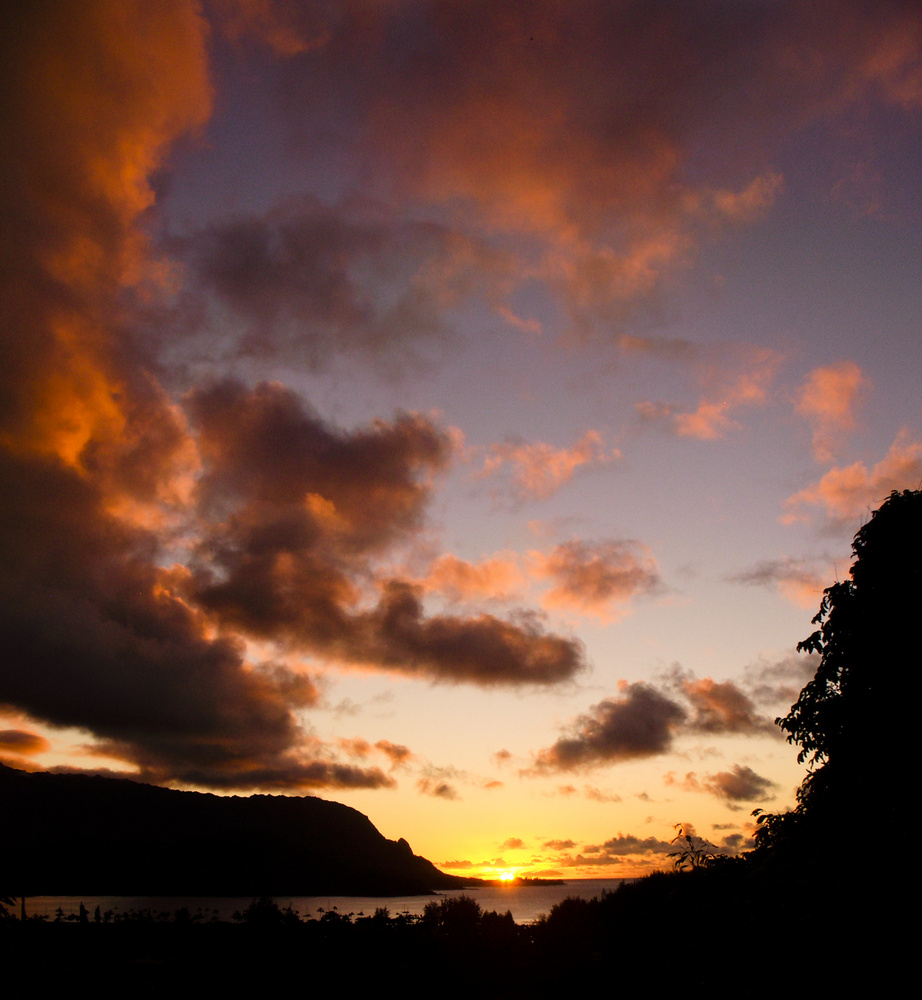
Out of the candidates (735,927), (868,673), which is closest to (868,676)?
(868,673)

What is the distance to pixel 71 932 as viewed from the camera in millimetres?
42094

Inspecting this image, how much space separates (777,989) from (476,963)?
95.7 ft

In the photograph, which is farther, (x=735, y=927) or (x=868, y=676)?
(x=868, y=676)

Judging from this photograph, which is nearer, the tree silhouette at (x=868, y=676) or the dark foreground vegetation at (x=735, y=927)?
the dark foreground vegetation at (x=735, y=927)

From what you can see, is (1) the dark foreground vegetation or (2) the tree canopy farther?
(2) the tree canopy

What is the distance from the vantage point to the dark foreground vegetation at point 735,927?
25.3ft

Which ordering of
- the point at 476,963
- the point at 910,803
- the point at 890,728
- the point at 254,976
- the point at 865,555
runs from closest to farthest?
the point at 910,803
the point at 890,728
the point at 865,555
the point at 254,976
the point at 476,963

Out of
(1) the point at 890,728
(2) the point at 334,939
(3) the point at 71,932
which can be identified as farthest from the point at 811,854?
(3) the point at 71,932

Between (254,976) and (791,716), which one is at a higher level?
(791,716)

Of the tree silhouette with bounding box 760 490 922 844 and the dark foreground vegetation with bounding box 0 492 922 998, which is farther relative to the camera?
the tree silhouette with bounding box 760 490 922 844

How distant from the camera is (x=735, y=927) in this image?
29.8ft

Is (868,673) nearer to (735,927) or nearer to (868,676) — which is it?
(868,676)

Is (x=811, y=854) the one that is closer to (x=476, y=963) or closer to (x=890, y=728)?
(x=890, y=728)

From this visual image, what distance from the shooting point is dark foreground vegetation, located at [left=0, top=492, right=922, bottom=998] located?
7.72m
